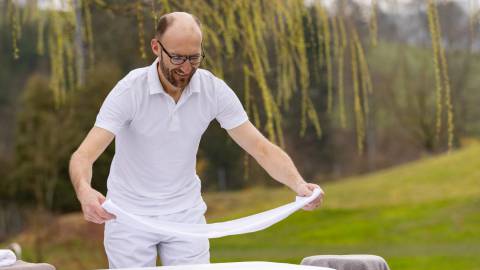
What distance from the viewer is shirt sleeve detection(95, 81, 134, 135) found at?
2.42 m

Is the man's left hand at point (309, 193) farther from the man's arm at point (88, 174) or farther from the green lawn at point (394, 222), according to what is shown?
the green lawn at point (394, 222)

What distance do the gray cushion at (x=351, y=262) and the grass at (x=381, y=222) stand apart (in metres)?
12.4

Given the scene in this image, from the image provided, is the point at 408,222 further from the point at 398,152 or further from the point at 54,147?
the point at 398,152

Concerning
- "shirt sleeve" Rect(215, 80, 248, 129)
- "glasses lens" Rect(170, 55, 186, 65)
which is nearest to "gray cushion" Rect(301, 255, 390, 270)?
"shirt sleeve" Rect(215, 80, 248, 129)

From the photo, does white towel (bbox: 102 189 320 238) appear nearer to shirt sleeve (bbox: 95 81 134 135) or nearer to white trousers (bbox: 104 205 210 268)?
white trousers (bbox: 104 205 210 268)

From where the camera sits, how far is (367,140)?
32156mm

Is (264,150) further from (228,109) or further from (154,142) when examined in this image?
(154,142)

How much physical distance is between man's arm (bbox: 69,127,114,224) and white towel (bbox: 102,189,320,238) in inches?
5.5

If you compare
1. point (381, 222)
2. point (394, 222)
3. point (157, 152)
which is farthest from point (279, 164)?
point (381, 222)

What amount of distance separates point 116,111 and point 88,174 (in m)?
0.20

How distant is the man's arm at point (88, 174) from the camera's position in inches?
86.1

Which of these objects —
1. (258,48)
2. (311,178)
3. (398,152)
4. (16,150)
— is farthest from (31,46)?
(258,48)

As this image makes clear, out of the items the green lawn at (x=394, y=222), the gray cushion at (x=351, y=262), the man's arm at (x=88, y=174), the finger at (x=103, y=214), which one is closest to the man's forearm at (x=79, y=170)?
the man's arm at (x=88, y=174)

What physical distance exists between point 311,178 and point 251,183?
1829 millimetres
